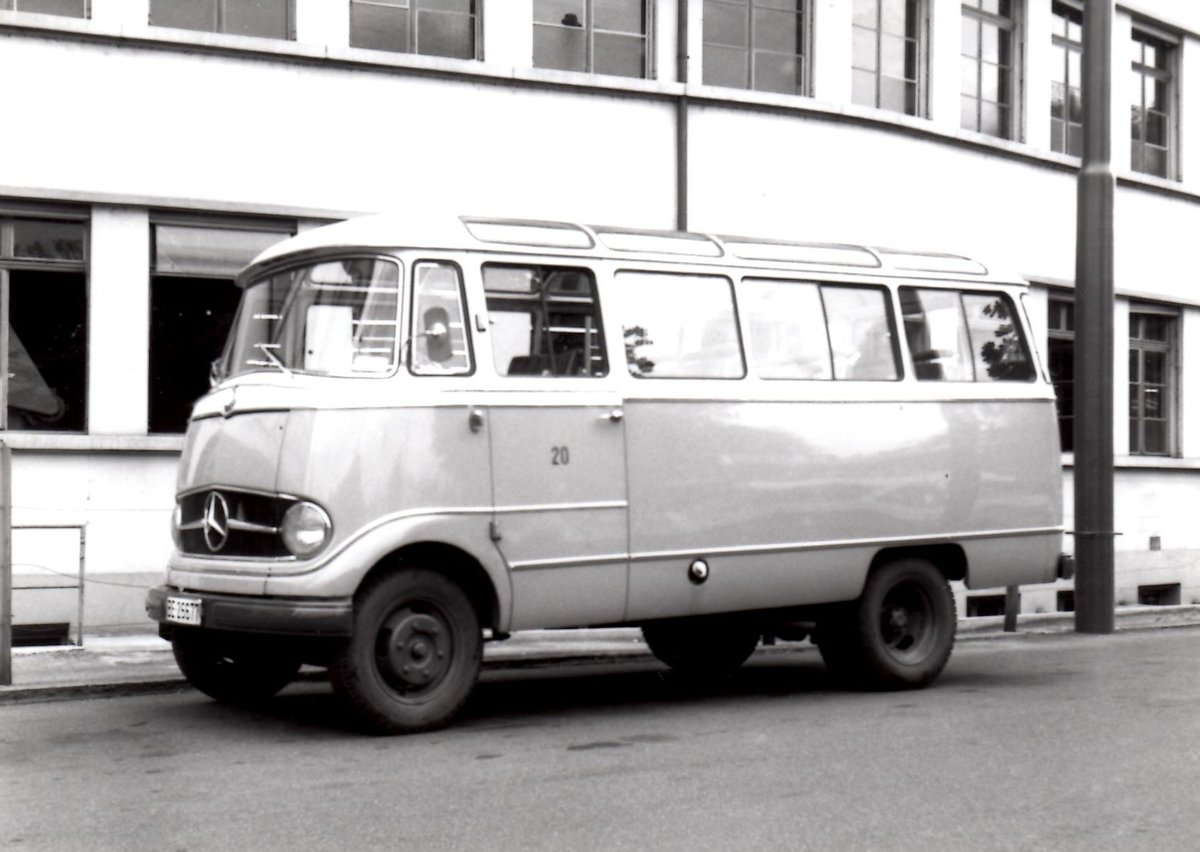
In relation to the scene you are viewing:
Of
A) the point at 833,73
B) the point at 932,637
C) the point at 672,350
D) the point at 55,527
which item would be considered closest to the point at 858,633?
the point at 932,637

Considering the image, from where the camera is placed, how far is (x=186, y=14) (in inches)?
569

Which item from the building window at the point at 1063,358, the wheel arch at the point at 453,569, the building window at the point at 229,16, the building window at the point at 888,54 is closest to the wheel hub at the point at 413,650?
the wheel arch at the point at 453,569

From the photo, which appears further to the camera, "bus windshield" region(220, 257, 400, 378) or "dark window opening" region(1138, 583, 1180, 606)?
"dark window opening" region(1138, 583, 1180, 606)

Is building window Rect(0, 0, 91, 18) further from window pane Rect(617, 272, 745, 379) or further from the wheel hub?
the wheel hub

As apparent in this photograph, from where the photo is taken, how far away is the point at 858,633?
1067 centimetres

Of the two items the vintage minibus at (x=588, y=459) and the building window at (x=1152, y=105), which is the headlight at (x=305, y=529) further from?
the building window at (x=1152, y=105)

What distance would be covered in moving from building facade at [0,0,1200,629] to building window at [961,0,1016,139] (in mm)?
34

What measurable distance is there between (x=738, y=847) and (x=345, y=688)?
2973 millimetres

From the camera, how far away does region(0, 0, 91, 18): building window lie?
1390 cm

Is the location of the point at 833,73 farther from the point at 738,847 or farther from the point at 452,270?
the point at 738,847

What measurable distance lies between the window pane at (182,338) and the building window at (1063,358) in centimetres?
1007

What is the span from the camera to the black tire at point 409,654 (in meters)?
8.48

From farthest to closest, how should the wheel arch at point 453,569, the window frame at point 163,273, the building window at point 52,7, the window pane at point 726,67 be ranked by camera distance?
1. the window pane at point 726,67
2. the window frame at point 163,273
3. the building window at point 52,7
4. the wheel arch at point 453,569

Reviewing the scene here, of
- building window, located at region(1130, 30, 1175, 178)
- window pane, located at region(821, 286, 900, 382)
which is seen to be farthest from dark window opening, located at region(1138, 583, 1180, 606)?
window pane, located at region(821, 286, 900, 382)
